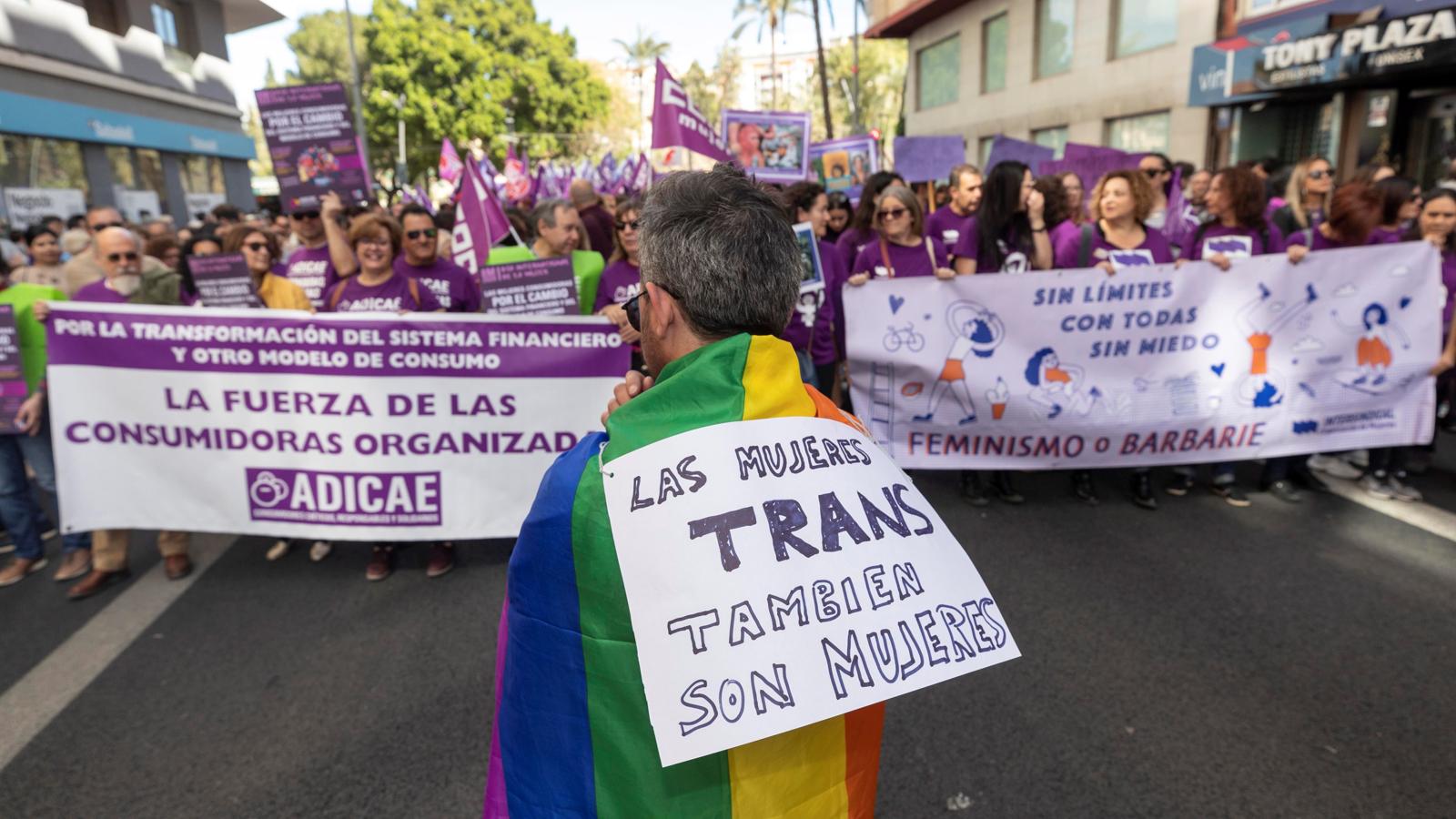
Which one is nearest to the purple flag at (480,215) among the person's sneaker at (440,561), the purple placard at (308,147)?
the purple placard at (308,147)

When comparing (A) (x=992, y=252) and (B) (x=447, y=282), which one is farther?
(A) (x=992, y=252)

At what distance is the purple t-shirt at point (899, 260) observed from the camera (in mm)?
5203

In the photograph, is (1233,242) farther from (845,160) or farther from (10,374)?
(845,160)

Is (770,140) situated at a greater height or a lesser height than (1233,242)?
greater

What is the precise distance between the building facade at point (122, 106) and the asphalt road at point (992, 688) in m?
16.8

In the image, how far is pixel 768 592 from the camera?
3.80 ft

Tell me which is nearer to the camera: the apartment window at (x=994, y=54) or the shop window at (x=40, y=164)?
the shop window at (x=40, y=164)

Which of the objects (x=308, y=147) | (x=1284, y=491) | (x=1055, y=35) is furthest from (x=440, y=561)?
(x=1055, y=35)

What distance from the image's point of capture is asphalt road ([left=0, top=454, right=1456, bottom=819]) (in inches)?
106

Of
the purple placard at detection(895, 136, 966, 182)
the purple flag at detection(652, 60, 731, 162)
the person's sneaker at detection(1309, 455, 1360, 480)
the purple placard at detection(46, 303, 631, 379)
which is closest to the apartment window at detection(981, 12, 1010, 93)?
the purple placard at detection(895, 136, 966, 182)

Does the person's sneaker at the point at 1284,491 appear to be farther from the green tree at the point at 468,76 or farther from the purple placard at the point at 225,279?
the green tree at the point at 468,76

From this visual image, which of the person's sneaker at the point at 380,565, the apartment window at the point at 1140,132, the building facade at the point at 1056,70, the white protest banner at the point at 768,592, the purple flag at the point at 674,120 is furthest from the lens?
the apartment window at the point at 1140,132

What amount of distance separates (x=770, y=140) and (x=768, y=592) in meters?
9.30

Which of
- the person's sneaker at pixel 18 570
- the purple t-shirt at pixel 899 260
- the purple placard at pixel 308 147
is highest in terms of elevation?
the purple placard at pixel 308 147
